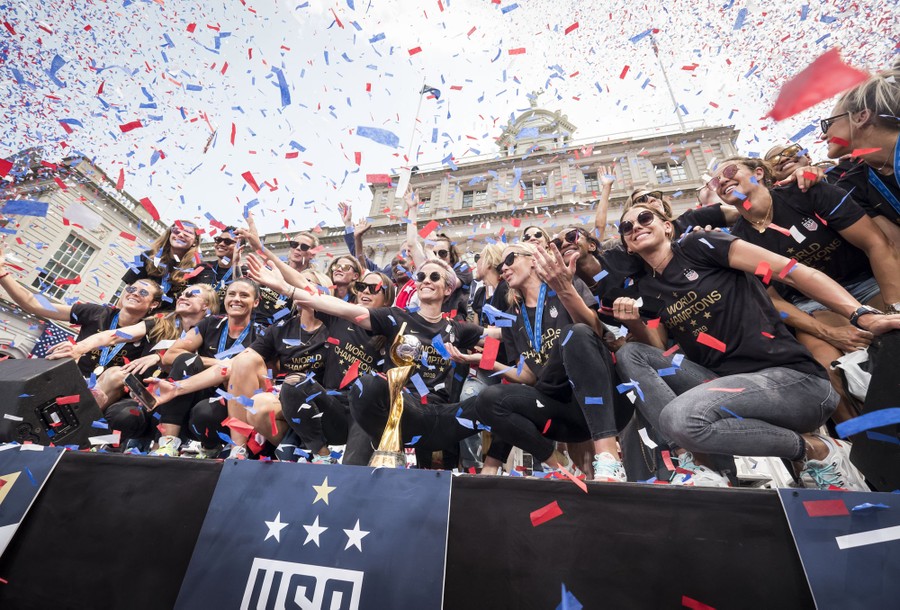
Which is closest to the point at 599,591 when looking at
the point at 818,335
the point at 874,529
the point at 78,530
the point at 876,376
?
the point at 874,529

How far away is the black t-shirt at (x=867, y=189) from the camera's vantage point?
7.43 feet

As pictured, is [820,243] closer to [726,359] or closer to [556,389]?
[726,359]

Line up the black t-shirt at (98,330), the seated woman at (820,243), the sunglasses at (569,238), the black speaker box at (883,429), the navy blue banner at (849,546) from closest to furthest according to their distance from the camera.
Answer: the navy blue banner at (849,546) → the black speaker box at (883,429) → the seated woman at (820,243) → the sunglasses at (569,238) → the black t-shirt at (98,330)

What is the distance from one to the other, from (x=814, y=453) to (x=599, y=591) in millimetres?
1479

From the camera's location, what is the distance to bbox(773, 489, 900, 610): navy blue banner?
117cm

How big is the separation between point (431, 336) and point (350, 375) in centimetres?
71

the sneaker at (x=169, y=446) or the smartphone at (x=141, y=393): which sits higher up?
the smartphone at (x=141, y=393)

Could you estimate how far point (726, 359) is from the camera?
218 centimetres

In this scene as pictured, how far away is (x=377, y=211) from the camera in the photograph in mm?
23484

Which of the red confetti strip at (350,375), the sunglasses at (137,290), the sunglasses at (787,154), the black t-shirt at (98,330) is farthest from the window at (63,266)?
the sunglasses at (787,154)

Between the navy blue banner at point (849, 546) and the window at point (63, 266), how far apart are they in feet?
76.5

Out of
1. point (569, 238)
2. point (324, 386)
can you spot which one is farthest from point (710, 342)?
point (324, 386)

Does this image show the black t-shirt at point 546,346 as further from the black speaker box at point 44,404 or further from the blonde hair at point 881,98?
the black speaker box at point 44,404

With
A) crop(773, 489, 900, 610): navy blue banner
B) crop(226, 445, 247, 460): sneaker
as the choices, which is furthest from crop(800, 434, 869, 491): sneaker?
crop(226, 445, 247, 460): sneaker
